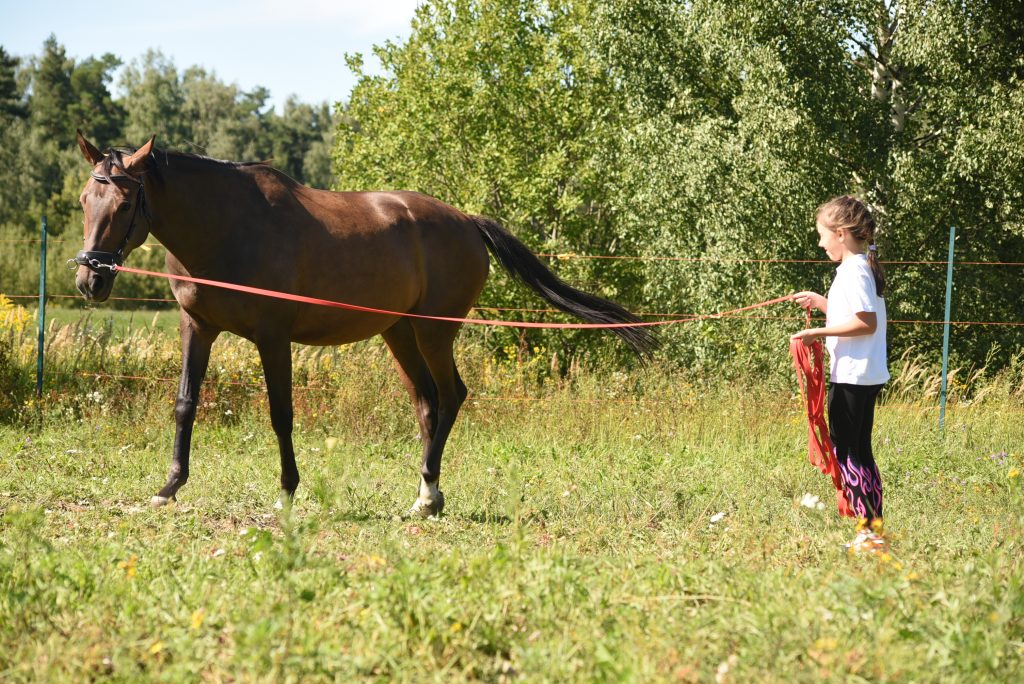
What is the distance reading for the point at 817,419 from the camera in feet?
15.0

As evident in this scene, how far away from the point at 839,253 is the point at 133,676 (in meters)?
3.56

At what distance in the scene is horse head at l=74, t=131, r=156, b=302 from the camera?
5.15 meters

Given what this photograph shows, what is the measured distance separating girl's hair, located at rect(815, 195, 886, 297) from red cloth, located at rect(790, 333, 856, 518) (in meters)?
0.44

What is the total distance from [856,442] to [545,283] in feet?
9.80

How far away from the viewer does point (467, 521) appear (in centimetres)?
553

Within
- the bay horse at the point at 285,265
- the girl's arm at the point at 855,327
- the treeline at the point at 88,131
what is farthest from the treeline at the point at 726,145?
the treeline at the point at 88,131

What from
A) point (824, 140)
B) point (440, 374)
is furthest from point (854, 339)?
point (824, 140)

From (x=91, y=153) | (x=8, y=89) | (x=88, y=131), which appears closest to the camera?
(x=91, y=153)

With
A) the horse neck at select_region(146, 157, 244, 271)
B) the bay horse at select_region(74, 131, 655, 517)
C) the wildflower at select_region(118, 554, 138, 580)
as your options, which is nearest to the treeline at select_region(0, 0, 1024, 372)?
the bay horse at select_region(74, 131, 655, 517)

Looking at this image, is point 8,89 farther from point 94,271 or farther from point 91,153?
point 94,271

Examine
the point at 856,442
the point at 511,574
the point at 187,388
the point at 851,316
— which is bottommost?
the point at 511,574

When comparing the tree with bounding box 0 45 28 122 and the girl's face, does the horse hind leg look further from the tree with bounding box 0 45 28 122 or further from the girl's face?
the tree with bounding box 0 45 28 122

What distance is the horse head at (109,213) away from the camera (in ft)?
16.9

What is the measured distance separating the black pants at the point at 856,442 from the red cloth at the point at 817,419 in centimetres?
4
